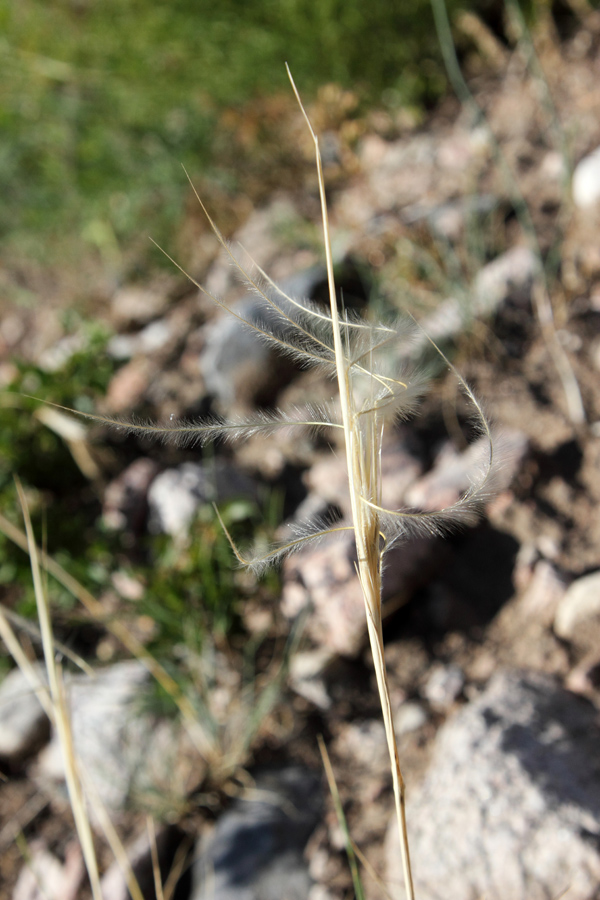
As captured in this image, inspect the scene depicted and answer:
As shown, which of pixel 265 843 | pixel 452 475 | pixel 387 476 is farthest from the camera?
pixel 387 476

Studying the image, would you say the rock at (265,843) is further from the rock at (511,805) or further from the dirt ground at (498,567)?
the rock at (511,805)

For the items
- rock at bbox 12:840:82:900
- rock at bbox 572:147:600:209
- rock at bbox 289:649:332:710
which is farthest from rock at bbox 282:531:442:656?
rock at bbox 572:147:600:209

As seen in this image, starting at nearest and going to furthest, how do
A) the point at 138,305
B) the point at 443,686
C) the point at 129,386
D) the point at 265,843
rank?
the point at 265,843 → the point at 443,686 → the point at 129,386 → the point at 138,305

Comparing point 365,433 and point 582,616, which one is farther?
point 582,616

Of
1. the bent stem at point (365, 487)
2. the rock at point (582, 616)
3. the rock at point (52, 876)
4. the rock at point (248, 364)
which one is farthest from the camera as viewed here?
the rock at point (248, 364)

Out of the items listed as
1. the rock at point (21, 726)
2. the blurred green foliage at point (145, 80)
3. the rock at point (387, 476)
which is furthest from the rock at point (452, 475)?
the blurred green foliage at point (145, 80)

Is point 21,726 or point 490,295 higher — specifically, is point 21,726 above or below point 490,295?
below

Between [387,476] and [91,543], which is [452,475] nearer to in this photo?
[387,476]

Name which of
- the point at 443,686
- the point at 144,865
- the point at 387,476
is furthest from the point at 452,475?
the point at 144,865
